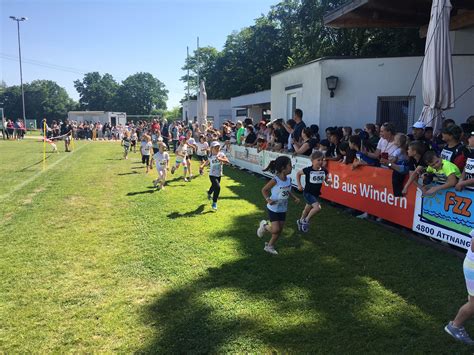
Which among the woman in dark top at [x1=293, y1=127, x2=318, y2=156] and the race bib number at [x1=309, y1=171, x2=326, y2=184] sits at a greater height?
the woman in dark top at [x1=293, y1=127, x2=318, y2=156]

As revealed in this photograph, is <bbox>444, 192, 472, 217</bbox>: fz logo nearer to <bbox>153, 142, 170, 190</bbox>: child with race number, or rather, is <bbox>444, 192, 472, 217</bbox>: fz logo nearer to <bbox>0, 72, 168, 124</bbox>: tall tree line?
<bbox>153, 142, 170, 190</bbox>: child with race number

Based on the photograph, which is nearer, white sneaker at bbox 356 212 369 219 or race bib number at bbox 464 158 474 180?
race bib number at bbox 464 158 474 180

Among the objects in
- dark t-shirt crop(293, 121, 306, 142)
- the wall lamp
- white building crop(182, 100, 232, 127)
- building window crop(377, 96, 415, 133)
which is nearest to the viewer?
dark t-shirt crop(293, 121, 306, 142)

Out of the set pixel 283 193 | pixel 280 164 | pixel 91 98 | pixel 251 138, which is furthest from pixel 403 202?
pixel 91 98

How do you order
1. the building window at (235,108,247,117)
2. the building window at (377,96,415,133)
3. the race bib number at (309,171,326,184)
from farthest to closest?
the building window at (235,108,247,117), the building window at (377,96,415,133), the race bib number at (309,171,326,184)

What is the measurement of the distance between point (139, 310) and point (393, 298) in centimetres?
297

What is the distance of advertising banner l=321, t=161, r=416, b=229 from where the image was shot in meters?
6.86

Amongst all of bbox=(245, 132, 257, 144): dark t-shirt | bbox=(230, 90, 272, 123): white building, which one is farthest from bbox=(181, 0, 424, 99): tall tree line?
bbox=(245, 132, 257, 144): dark t-shirt

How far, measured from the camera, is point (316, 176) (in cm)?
689

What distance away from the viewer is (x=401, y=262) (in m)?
5.62

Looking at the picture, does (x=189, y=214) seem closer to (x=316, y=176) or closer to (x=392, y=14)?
(x=316, y=176)

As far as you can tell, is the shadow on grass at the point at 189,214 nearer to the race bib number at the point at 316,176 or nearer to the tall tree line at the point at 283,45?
the race bib number at the point at 316,176

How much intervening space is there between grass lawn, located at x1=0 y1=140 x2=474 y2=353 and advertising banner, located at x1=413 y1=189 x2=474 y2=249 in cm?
30

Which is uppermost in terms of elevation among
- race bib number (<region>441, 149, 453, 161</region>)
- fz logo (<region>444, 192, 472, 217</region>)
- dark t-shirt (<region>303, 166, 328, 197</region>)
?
race bib number (<region>441, 149, 453, 161</region>)
